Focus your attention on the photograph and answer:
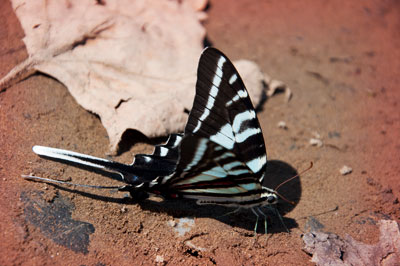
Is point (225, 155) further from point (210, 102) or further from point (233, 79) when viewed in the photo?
point (233, 79)

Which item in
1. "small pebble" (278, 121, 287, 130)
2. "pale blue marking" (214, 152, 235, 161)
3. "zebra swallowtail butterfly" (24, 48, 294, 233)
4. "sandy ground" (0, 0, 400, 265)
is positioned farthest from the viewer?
"small pebble" (278, 121, 287, 130)

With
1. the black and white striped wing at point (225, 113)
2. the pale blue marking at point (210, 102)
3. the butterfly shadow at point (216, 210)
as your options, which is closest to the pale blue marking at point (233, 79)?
the black and white striped wing at point (225, 113)

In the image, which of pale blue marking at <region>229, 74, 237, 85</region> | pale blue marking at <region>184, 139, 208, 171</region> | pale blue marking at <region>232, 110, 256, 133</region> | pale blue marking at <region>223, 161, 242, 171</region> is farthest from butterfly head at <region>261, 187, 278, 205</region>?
pale blue marking at <region>229, 74, 237, 85</region>

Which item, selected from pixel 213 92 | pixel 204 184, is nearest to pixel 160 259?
pixel 204 184

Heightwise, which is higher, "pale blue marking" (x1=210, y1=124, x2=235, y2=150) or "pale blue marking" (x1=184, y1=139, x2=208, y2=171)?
"pale blue marking" (x1=184, y1=139, x2=208, y2=171)

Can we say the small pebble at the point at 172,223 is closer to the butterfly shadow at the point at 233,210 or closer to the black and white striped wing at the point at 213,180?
the butterfly shadow at the point at 233,210

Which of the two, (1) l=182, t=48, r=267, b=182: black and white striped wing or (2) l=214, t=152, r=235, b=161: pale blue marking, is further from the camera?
(1) l=182, t=48, r=267, b=182: black and white striped wing

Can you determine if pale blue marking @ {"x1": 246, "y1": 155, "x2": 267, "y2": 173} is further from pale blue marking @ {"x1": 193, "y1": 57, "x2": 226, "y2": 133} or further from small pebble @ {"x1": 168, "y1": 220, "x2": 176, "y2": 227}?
small pebble @ {"x1": 168, "y1": 220, "x2": 176, "y2": 227}
